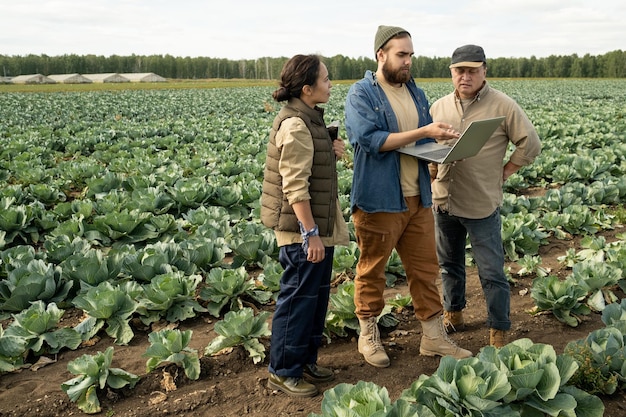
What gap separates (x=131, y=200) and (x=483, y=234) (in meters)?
5.37

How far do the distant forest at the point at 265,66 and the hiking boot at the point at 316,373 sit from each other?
7047 centimetres

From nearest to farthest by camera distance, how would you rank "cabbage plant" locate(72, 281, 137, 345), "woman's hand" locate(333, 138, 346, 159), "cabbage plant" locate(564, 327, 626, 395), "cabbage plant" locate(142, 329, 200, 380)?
"cabbage plant" locate(564, 327, 626, 395) < "woman's hand" locate(333, 138, 346, 159) < "cabbage plant" locate(142, 329, 200, 380) < "cabbage plant" locate(72, 281, 137, 345)

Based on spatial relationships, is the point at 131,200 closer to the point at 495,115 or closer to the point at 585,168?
the point at 495,115

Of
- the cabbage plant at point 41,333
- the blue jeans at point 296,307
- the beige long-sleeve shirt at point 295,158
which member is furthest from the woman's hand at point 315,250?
the cabbage plant at point 41,333

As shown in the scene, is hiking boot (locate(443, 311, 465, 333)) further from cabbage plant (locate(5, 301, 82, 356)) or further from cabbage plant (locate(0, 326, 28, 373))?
cabbage plant (locate(0, 326, 28, 373))

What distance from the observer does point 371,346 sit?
11.6 ft

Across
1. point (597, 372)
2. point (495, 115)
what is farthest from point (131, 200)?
point (597, 372)

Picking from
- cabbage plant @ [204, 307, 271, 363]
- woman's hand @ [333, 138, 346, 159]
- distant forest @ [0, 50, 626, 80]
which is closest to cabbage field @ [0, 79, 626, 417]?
cabbage plant @ [204, 307, 271, 363]

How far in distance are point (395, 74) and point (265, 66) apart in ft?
327

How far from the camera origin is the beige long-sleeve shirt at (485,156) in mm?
3393

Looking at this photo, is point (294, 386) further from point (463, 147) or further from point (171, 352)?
point (463, 147)

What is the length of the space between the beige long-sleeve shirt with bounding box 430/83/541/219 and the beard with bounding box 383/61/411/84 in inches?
21.7

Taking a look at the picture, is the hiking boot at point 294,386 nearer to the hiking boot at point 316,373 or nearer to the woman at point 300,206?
the woman at point 300,206

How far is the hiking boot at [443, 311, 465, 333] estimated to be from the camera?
4.02 metres
